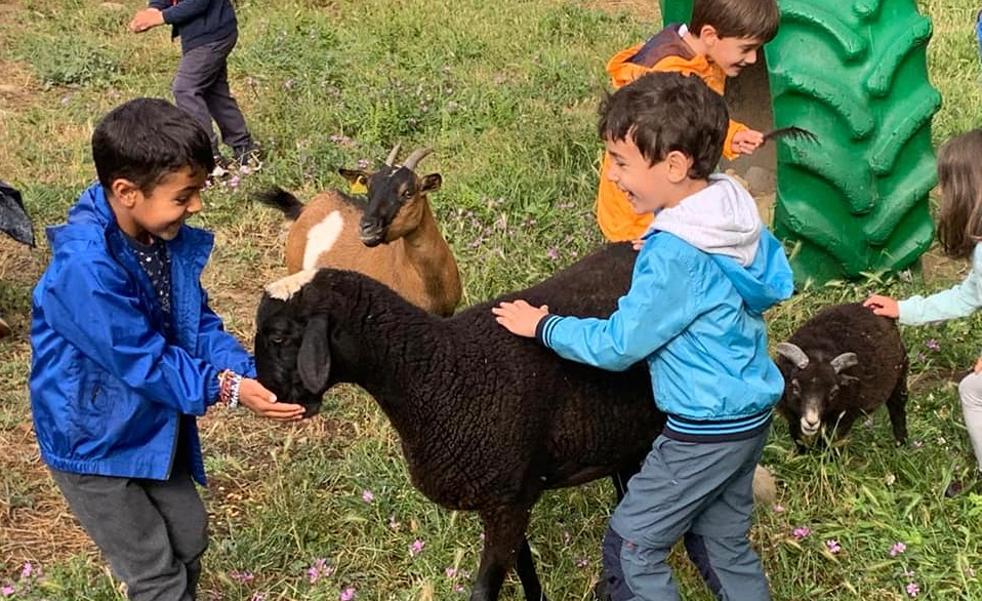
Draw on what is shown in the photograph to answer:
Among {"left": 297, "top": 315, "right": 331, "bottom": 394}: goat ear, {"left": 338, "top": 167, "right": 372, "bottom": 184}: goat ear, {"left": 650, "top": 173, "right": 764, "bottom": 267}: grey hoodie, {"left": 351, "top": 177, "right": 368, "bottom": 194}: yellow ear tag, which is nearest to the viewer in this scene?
{"left": 650, "top": 173, "right": 764, "bottom": 267}: grey hoodie

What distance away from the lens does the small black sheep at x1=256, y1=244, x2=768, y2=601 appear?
10.6ft

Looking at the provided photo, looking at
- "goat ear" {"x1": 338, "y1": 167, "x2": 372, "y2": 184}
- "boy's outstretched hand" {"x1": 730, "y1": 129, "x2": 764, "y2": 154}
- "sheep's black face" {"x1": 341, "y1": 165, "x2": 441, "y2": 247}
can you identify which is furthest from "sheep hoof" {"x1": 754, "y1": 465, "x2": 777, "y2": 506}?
"goat ear" {"x1": 338, "y1": 167, "x2": 372, "y2": 184}

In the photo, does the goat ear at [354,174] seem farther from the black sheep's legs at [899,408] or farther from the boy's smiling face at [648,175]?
the boy's smiling face at [648,175]

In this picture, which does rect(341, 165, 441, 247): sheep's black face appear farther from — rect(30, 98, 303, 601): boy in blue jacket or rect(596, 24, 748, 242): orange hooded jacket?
rect(30, 98, 303, 601): boy in blue jacket

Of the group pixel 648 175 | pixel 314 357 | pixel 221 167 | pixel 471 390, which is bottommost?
pixel 221 167

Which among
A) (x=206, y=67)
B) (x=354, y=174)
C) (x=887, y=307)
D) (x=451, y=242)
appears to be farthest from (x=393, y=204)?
(x=206, y=67)

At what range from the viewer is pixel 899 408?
4594 millimetres

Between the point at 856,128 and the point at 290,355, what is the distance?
320 cm

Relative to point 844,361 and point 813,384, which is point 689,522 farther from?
point 844,361

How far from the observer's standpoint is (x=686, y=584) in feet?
12.2

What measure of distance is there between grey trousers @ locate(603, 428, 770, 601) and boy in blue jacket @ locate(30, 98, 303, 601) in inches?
40.1

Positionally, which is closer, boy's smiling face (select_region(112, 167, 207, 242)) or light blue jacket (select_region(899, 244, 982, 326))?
boy's smiling face (select_region(112, 167, 207, 242))

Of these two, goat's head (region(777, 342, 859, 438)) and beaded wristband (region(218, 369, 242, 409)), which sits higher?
beaded wristband (region(218, 369, 242, 409))

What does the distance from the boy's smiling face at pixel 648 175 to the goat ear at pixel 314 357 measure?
91 centimetres
